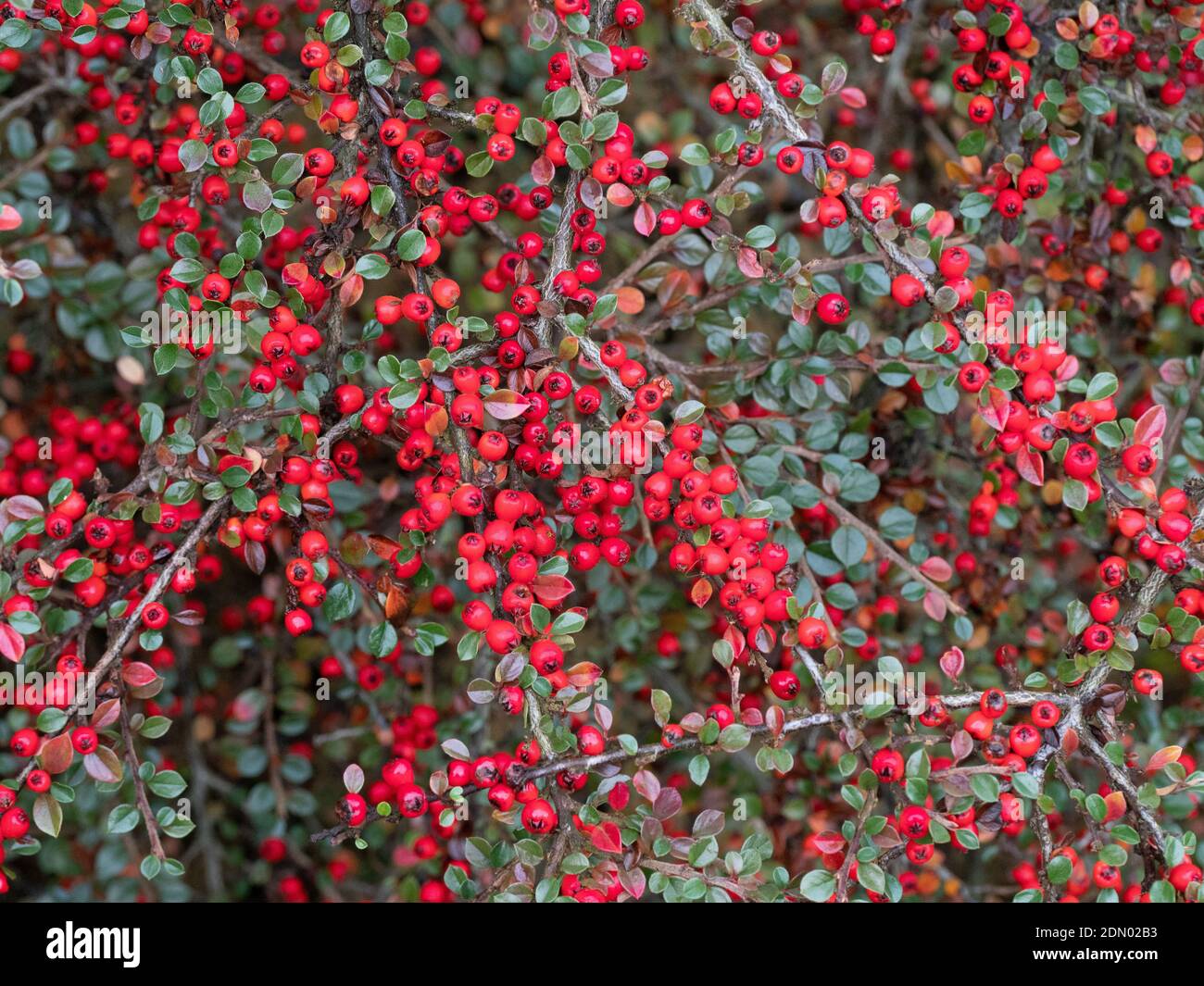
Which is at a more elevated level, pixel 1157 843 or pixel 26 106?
pixel 26 106

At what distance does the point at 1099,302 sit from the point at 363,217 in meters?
1.39

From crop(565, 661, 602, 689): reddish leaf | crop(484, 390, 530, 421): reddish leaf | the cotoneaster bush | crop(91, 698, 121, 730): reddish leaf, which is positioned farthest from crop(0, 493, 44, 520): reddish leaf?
crop(565, 661, 602, 689): reddish leaf

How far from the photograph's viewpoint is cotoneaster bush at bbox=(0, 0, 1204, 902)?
1523 millimetres

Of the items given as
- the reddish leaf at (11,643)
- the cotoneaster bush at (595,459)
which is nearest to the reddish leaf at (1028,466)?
the cotoneaster bush at (595,459)

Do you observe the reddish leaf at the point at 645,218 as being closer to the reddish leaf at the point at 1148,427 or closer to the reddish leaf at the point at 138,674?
the reddish leaf at the point at 1148,427

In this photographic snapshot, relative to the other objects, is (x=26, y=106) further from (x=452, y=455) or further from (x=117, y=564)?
(x=452, y=455)

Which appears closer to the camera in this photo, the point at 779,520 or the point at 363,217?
the point at 363,217

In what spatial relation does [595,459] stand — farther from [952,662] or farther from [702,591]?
[952,662]

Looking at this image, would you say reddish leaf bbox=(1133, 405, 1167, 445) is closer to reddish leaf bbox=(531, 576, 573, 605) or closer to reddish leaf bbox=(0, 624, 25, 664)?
reddish leaf bbox=(531, 576, 573, 605)

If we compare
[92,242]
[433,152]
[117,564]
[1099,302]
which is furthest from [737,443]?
[92,242]

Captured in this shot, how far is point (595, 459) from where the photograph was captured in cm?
155

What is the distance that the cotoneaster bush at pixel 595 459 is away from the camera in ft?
5.00

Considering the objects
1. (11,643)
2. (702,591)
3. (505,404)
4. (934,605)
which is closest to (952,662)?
(934,605)

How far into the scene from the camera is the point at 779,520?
180cm
